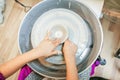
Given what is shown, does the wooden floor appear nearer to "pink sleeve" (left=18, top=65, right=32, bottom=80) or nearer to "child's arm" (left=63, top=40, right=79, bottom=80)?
"pink sleeve" (left=18, top=65, right=32, bottom=80)

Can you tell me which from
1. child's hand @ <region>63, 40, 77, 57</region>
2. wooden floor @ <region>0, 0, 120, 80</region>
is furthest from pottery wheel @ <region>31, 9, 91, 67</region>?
wooden floor @ <region>0, 0, 120, 80</region>

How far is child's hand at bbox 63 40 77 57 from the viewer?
855 millimetres

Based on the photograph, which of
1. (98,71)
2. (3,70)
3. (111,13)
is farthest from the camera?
(98,71)

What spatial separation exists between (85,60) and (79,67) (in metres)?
0.04

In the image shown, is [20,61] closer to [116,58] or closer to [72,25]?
[72,25]

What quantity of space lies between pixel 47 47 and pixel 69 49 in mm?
91

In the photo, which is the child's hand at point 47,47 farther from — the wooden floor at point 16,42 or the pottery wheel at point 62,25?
the wooden floor at point 16,42

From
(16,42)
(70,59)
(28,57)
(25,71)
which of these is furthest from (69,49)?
(16,42)

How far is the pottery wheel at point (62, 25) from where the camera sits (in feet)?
3.01

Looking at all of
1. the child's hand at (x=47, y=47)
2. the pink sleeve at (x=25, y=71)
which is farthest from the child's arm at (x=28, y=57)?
the pink sleeve at (x=25, y=71)

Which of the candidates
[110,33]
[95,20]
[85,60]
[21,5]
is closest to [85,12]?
[95,20]

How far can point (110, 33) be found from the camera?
1.45 meters

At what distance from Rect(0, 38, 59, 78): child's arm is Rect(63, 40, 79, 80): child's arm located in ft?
0.16

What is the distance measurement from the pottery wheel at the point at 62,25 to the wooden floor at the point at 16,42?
515mm
